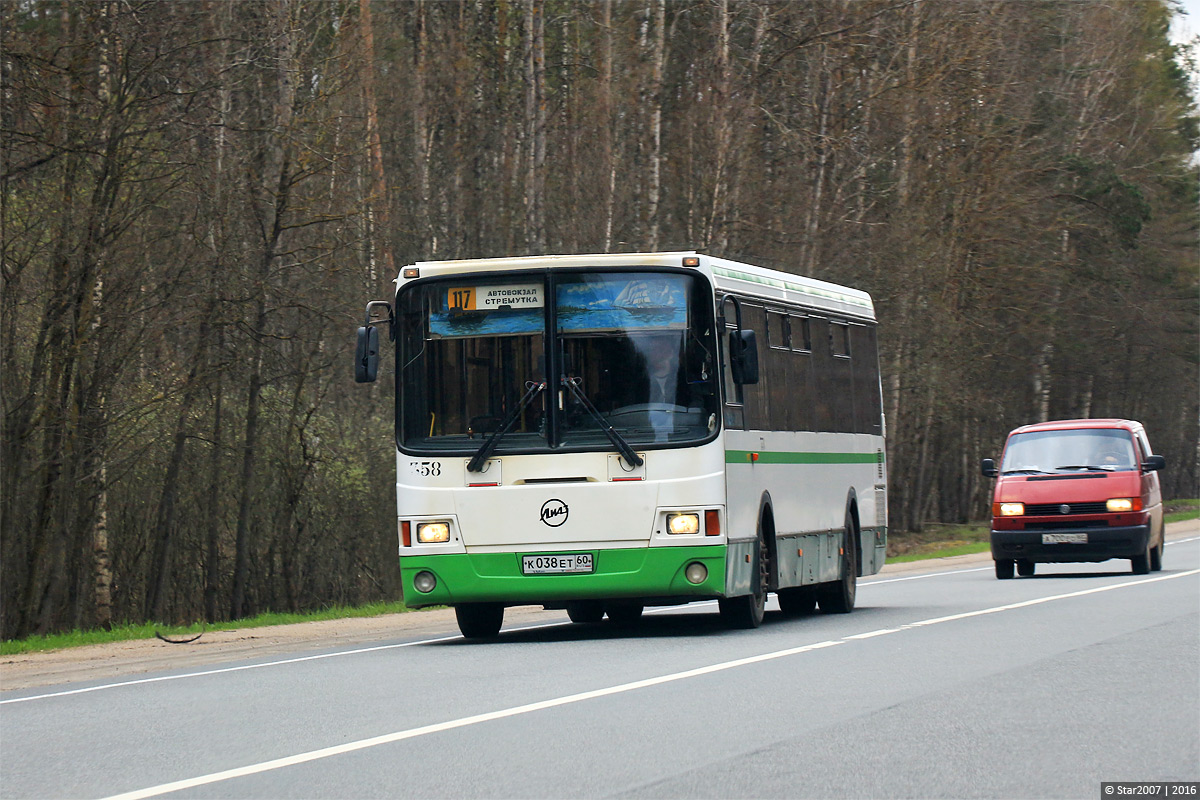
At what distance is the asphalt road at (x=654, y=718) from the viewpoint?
27.0 ft

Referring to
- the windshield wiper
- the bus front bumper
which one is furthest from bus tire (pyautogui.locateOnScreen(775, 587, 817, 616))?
the windshield wiper

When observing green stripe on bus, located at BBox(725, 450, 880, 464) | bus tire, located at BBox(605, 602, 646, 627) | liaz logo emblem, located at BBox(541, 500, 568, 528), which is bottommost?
bus tire, located at BBox(605, 602, 646, 627)

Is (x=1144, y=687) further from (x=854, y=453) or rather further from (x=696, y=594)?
(x=854, y=453)

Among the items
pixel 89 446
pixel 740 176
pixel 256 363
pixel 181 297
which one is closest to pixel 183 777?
pixel 89 446

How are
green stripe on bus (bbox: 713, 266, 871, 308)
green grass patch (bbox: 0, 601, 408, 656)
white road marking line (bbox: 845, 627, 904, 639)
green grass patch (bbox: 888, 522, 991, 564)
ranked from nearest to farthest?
white road marking line (bbox: 845, 627, 904, 639) → green stripe on bus (bbox: 713, 266, 871, 308) → green grass patch (bbox: 0, 601, 408, 656) → green grass patch (bbox: 888, 522, 991, 564)

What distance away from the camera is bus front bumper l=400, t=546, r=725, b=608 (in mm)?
15641

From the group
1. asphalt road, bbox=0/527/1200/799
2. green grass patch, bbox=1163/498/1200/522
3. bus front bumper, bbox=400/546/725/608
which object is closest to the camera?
asphalt road, bbox=0/527/1200/799

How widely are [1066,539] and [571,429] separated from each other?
12.3 meters

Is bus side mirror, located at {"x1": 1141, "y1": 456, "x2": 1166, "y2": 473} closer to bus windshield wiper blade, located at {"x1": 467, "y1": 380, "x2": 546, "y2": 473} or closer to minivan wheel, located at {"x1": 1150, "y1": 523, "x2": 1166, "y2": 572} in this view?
minivan wheel, located at {"x1": 1150, "y1": 523, "x2": 1166, "y2": 572}

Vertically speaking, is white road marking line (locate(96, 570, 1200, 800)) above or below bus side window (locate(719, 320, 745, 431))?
below

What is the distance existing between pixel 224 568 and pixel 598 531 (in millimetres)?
15930

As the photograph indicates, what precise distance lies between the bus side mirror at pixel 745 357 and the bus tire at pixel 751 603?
5.88 feet

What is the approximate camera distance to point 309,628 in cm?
2058

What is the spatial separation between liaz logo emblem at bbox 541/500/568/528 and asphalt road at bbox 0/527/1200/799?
1.02 meters
